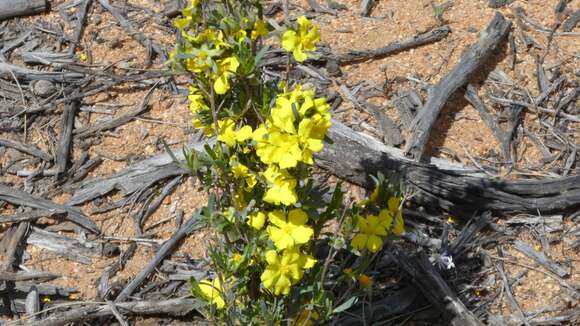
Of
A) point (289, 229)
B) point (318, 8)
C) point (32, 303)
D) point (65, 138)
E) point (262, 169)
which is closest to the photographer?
point (289, 229)

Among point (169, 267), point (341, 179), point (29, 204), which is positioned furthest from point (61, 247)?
point (341, 179)

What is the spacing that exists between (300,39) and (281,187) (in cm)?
51

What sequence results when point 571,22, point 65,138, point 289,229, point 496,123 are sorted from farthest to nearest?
point 571,22 < point 65,138 < point 496,123 < point 289,229

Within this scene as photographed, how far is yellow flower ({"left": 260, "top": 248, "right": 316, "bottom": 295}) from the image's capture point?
2.64 meters

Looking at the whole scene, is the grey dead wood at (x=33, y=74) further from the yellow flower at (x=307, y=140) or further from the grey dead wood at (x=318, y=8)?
the yellow flower at (x=307, y=140)

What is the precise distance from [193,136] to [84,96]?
0.82m

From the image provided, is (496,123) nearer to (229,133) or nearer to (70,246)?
(229,133)

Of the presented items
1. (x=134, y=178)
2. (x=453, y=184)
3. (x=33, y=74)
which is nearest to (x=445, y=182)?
(x=453, y=184)

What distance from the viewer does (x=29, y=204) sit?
4.31 metres

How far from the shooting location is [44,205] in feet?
14.1

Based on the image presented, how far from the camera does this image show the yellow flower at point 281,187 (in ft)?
8.29

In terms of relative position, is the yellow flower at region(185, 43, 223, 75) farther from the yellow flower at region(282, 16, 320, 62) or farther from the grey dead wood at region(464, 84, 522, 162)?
the grey dead wood at region(464, 84, 522, 162)

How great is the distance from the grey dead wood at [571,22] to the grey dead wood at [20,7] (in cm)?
357

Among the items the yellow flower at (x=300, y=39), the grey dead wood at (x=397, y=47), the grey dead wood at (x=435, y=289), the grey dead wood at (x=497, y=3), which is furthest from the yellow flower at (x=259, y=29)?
the grey dead wood at (x=497, y=3)
